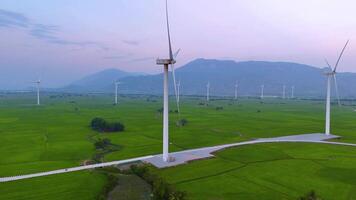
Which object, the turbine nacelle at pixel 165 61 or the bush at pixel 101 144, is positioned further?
the bush at pixel 101 144

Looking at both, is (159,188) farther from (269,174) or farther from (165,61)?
(165,61)

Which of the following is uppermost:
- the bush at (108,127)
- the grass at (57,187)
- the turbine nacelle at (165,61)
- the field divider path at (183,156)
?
the turbine nacelle at (165,61)

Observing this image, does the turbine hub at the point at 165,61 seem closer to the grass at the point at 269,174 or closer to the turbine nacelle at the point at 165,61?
the turbine nacelle at the point at 165,61

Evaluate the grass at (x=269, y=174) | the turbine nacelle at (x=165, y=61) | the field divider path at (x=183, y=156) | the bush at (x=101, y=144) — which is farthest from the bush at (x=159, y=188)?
the bush at (x=101, y=144)

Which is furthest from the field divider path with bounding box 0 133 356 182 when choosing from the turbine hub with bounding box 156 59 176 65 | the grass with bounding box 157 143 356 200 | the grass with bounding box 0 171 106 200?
the turbine hub with bounding box 156 59 176 65

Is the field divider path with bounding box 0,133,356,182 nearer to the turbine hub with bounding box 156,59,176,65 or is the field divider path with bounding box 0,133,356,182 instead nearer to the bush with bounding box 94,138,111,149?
the bush with bounding box 94,138,111,149

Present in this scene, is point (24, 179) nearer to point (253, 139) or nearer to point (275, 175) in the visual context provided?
point (275, 175)

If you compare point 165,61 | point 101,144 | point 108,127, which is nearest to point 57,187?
point 165,61

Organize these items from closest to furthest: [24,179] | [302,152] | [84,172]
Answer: [24,179]
[84,172]
[302,152]

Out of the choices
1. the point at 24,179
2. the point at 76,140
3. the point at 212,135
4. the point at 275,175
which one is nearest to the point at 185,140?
the point at 212,135
